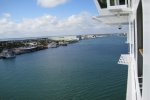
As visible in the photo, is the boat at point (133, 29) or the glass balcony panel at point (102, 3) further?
the glass balcony panel at point (102, 3)

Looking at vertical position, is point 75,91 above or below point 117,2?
below

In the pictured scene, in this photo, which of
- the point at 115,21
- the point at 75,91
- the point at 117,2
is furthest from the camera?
the point at 75,91

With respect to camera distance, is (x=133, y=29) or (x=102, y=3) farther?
(x=102, y=3)

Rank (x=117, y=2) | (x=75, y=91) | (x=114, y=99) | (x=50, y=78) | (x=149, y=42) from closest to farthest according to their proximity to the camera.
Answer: (x=149, y=42) < (x=117, y=2) < (x=114, y=99) < (x=75, y=91) < (x=50, y=78)

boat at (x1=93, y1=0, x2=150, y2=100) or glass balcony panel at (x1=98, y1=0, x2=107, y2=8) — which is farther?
glass balcony panel at (x1=98, y1=0, x2=107, y2=8)

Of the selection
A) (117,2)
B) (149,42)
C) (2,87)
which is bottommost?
(2,87)

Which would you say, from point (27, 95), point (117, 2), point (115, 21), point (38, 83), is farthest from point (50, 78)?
point (117, 2)

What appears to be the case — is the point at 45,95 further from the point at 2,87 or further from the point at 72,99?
the point at 2,87

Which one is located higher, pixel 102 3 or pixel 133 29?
pixel 102 3

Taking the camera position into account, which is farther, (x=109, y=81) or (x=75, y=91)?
(x=109, y=81)

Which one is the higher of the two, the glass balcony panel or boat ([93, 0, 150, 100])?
the glass balcony panel

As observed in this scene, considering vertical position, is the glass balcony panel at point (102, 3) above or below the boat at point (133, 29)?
above
